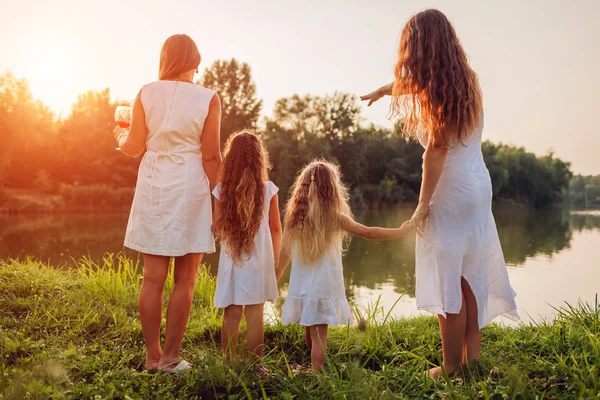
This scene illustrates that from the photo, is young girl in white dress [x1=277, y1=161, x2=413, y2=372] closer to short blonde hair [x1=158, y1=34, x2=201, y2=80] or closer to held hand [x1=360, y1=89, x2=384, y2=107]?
held hand [x1=360, y1=89, x2=384, y2=107]

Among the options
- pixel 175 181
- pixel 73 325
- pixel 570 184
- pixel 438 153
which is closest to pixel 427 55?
pixel 438 153

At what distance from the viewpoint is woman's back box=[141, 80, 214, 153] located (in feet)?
9.37

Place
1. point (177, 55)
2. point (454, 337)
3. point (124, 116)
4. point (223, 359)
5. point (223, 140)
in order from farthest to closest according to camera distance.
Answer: point (223, 140), point (124, 116), point (177, 55), point (454, 337), point (223, 359)

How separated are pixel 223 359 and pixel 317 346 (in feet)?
1.97

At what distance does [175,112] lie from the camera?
9.36 ft

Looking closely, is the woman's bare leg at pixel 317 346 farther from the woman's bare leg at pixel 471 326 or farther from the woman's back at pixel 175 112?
the woman's back at pixel 175 112

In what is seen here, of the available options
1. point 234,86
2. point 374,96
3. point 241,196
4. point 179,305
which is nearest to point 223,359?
point 179,305

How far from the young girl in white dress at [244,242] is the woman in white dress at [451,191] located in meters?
0.87

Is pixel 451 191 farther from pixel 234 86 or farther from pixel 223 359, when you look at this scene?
pixel 234 86

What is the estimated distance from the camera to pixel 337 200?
313 cm

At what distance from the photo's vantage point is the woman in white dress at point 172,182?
9.37ft

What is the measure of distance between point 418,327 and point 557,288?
8.81 m

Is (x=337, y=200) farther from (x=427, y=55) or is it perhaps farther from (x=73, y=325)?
(x=73, y=325)

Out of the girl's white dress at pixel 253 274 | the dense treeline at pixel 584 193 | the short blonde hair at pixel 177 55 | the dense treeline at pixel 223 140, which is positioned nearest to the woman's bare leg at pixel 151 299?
the girl's white dress at pixel 253 274
